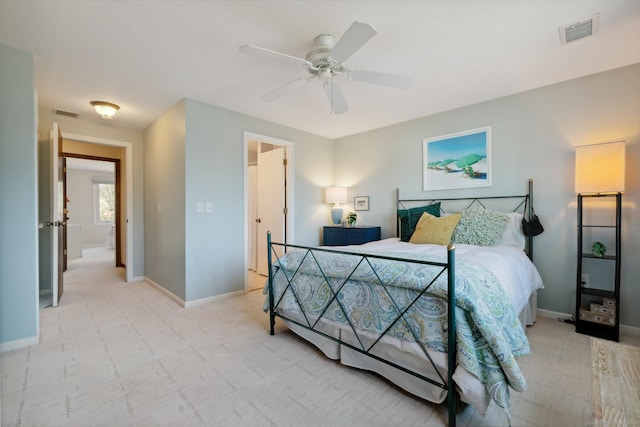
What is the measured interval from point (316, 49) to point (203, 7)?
2.53ft

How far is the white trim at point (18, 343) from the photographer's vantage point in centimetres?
220

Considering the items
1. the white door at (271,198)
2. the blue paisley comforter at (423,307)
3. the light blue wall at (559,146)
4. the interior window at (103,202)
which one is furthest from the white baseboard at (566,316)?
→ the interior window at (103,202)

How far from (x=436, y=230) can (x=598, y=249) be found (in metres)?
1.34

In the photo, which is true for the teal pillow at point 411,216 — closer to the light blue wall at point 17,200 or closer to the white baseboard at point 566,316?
the white baseboard at point 566,316

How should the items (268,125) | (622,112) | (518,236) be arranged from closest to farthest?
(622,112) → (518,236) → (268,125)

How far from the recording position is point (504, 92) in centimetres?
303

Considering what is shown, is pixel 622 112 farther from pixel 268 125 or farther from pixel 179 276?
pixel 179 276

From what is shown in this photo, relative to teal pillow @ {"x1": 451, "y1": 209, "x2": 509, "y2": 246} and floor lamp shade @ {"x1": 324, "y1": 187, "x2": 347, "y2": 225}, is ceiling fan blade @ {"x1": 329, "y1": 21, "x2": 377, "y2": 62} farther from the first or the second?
floor lamp shade @ {"x1": 324, "y1": 187, "x2": 347, "y2": 225}

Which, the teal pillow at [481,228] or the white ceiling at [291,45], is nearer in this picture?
the white ceiling at [291,45]

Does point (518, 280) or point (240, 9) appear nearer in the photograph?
point (240, 9)

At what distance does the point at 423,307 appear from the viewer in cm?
154

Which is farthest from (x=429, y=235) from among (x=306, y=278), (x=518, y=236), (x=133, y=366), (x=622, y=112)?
(x=133, y=366)

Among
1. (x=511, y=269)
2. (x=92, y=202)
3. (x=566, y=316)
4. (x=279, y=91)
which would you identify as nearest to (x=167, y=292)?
(x=279, y=91)

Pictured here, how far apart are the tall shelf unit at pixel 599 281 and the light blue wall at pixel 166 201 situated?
13.1 feet
